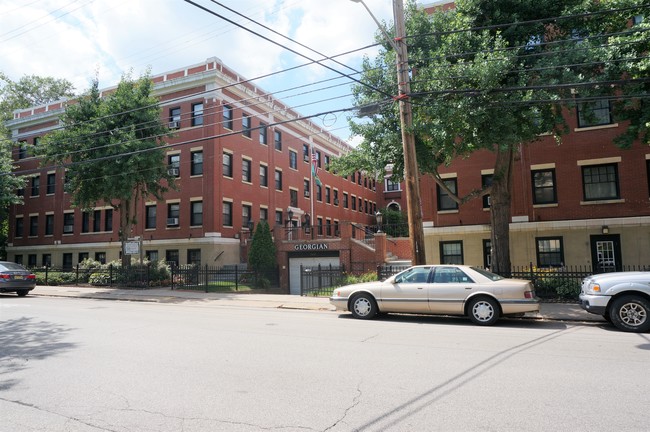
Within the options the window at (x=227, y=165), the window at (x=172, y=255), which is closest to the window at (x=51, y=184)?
the window at (x=172, y=255)

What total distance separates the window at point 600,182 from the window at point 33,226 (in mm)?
39962

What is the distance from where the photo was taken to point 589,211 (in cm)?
1977

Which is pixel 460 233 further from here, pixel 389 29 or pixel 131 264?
pixel 131 264

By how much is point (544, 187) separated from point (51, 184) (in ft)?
121

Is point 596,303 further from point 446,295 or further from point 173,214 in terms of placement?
point 173,214

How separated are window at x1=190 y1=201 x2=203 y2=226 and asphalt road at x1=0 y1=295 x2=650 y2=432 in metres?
18.3

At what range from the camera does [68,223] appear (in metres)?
34.8

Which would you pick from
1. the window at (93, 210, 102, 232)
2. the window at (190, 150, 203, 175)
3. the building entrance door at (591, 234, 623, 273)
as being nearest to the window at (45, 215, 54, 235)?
the window at (93, 210, 102, 232)

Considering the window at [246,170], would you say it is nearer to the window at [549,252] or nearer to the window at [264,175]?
the window at [264,175]

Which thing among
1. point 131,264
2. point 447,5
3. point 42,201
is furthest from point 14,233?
point 447,5

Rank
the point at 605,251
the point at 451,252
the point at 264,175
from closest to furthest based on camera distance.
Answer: the point at 605,251, the point at 451,252, the point at 264,175

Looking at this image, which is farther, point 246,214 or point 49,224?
point 49,224

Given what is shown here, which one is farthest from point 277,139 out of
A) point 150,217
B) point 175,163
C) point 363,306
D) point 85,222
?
point 363,306

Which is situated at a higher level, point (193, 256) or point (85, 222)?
point (85, 222)
